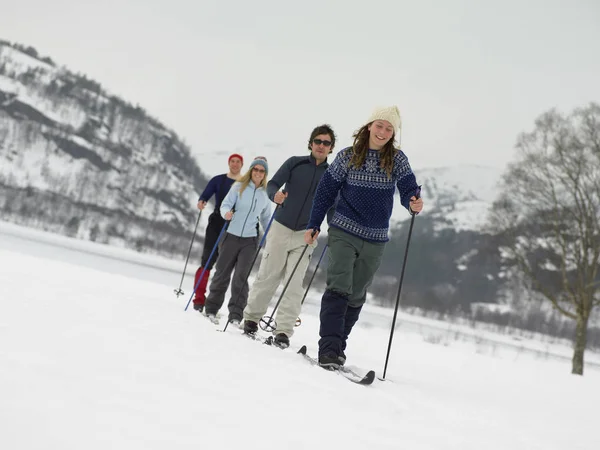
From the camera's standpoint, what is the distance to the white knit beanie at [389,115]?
4.21 meters

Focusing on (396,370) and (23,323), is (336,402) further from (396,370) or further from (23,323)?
(396,370)

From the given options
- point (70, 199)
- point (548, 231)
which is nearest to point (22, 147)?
point (70, 199)

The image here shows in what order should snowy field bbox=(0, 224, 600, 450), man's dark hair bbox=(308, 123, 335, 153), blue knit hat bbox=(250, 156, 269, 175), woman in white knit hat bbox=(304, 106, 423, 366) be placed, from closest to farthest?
snowy field bbox=(0, 224, 600, 450), woman in white knit hat bbox=(304, 106, 423, 366), man's dark hair bbox=(308, 123, 335, 153), blue knit hat bbox=(250, 156, 269, 175)

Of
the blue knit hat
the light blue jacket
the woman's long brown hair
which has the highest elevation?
the blue knit hat

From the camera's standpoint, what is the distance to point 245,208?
6.62 metres

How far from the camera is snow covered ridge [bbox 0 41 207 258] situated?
11988cm

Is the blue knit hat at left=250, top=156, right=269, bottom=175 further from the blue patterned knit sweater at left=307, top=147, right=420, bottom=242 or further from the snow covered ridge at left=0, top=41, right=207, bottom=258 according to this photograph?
the snow covered ridge at left=0, top=41, right=207, bottom=258

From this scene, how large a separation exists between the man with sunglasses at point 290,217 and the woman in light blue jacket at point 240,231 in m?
0.99

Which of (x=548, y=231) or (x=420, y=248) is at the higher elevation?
(x=420, y=248)

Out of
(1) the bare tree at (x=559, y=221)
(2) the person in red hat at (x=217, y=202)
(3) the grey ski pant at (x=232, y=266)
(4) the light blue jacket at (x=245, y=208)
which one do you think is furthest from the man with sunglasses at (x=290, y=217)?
(1) the bare tree at (x=559, y=221)

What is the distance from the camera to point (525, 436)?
3025 mm

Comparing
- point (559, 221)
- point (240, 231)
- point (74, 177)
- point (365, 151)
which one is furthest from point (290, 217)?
point (74, 177)

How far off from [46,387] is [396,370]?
14.1 feet

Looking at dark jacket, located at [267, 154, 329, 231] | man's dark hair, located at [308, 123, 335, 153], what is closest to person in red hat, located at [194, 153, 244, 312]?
dark jacket, located at [267, 154, 329, 231]
